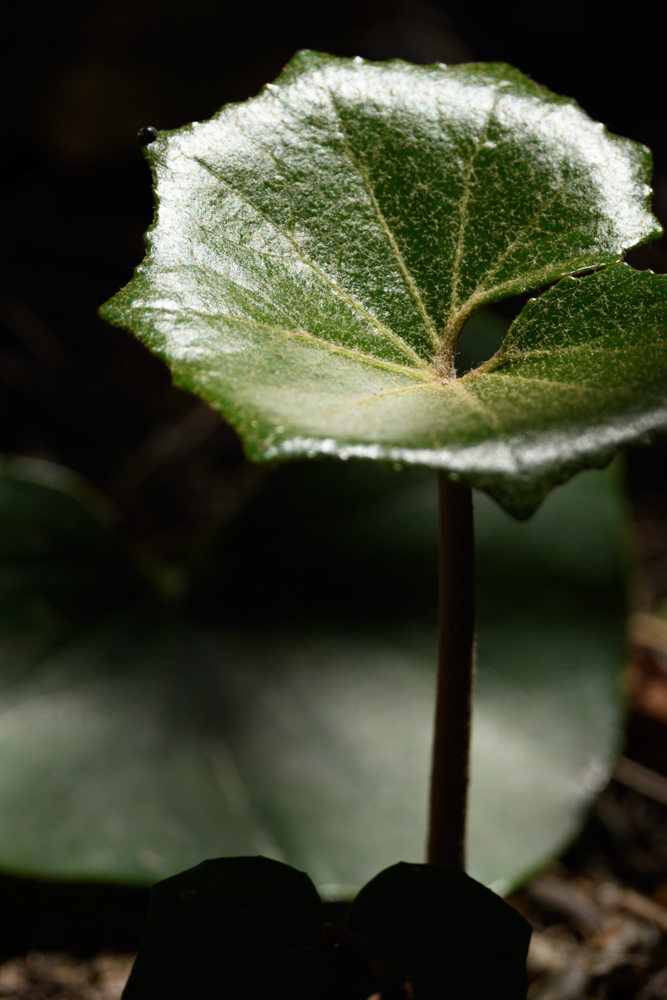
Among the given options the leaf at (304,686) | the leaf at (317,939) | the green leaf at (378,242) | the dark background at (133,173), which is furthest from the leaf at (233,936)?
the dark background at (133,173)

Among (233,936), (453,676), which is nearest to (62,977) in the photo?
(233,936)

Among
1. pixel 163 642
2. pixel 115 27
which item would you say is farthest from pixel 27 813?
pixel 115 27

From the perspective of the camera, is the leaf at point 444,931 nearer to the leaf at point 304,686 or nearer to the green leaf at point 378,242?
the green leaf at point 378,242

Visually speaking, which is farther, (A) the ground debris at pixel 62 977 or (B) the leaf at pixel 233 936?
(A) the ground debris at pixel 62 977

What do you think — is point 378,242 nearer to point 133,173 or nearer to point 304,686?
point 304,686

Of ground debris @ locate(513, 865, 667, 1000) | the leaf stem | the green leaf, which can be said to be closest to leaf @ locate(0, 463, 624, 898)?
ground debris @ locate(513, 865, 667, 1000)

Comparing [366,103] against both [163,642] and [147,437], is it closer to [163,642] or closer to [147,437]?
[163,642]

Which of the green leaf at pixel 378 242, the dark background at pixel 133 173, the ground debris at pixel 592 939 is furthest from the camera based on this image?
the dark background at pixel 133 173
